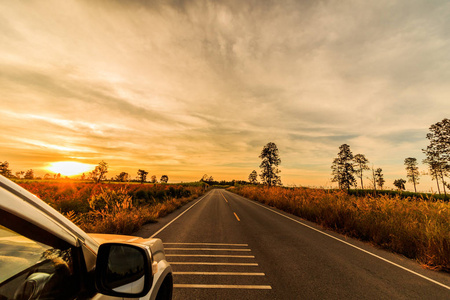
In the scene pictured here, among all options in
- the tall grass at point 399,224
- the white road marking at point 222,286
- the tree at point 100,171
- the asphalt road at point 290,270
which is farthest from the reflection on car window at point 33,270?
Result: the tree at point 100,171

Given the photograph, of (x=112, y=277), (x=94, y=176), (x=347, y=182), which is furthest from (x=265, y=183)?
(x=94, y=176)

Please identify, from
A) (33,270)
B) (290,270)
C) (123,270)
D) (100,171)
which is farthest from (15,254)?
→ (100,171)

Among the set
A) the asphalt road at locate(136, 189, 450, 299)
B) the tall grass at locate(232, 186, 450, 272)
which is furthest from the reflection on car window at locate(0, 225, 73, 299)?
Result: the tall grass at locate(232, 186, 450, 272)

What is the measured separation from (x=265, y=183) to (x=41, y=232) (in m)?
38.8

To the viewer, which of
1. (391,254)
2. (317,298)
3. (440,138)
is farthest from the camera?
(440,138)

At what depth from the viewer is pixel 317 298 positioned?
3.71 meters

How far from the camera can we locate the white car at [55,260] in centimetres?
97

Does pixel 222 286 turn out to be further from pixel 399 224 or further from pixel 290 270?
pixel 399 224

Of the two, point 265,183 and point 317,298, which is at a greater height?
point 265,183

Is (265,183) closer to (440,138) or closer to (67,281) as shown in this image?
(440,138)

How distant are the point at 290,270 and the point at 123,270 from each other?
15.7 feet

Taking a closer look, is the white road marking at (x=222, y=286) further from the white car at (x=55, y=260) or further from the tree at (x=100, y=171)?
the tree at (x=100, y=171)

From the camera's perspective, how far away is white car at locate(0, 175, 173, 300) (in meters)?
0.97

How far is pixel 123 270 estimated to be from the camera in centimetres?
146
